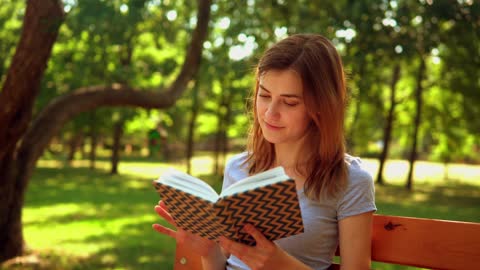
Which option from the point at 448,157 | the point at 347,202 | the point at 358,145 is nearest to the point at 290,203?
the point at 347,202

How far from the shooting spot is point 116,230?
1041cm

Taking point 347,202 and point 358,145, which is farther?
point 358,145

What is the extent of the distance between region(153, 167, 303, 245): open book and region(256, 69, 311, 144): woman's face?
0.47 meters

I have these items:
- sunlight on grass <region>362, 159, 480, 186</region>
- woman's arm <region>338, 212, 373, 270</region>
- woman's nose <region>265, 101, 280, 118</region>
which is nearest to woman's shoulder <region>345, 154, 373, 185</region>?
woman's arm <region>338, 212, 373, 270</region>

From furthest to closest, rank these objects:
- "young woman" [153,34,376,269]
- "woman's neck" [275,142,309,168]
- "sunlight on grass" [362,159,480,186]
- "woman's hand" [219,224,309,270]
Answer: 1. "sunlight on grass" [362,159,480,186]
2. "woman's neck" [275,142,309,168]
3. "young woman" [153,34,376,269]
4. "woman's hand" [219,224,309,270]

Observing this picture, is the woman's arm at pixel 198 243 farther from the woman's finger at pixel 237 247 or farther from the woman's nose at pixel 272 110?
the woman's nose at pixel 272 110

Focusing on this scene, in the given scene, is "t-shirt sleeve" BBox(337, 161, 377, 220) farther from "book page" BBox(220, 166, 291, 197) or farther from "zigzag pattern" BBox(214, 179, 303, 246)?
"book page" BBox(220, 166, 291, 197)

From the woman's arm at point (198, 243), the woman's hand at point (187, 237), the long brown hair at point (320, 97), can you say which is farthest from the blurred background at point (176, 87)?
the woman's hand at point (187, 237)

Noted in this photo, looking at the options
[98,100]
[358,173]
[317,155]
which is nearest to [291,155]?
[317,155]

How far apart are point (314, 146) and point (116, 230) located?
8689 millimetres

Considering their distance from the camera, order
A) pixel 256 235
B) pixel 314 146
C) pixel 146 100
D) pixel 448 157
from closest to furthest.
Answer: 1. pixel 256 235
2. pixel 314 146
3. pixel 146 100
4. pixel 448 157

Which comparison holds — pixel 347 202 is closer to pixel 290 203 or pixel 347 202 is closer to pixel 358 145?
pixel 290 203

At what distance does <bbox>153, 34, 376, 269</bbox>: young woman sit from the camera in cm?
208

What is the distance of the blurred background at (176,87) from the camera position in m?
6.44
